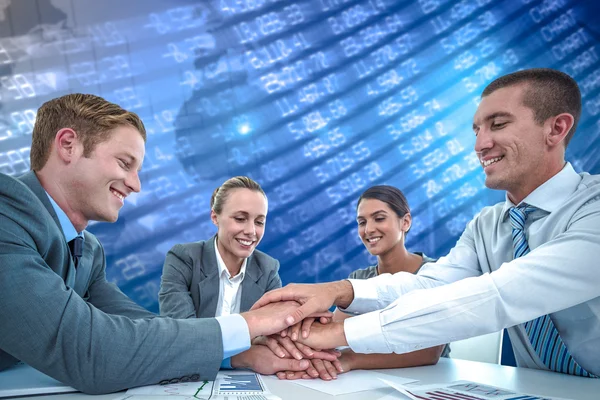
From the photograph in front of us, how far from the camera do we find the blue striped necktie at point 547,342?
126 cm

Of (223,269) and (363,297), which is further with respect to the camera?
(223,269)

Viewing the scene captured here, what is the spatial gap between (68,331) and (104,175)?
0.61 m

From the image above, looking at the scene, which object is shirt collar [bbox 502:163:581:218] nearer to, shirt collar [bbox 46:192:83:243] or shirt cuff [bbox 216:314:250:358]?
shirt cuff [bbox 216:314:250:358]

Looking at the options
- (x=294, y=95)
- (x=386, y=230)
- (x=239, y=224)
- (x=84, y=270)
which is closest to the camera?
(x=84, y=270)

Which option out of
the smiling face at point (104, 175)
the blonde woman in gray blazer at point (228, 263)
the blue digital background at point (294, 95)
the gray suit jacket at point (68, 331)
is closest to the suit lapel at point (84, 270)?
the smiling face at point (104, 175)

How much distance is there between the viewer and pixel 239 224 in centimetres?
291

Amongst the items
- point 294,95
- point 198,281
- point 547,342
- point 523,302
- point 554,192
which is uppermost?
point 294,95

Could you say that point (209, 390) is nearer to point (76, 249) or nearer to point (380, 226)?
point (76, 249)

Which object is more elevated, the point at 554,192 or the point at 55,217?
the point at 55,217

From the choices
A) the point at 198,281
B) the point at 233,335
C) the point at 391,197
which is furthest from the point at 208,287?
the point at 233,335

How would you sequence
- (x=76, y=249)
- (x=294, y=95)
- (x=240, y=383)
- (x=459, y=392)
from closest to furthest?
(x=459, y=392) < (x=240, y=383) < (x=76, y=249) < (x=294, y=95)

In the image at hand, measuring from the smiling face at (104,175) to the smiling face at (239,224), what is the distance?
1.35 m

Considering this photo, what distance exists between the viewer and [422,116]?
4719mm

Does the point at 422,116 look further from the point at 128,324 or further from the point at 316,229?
the point at 128,324
